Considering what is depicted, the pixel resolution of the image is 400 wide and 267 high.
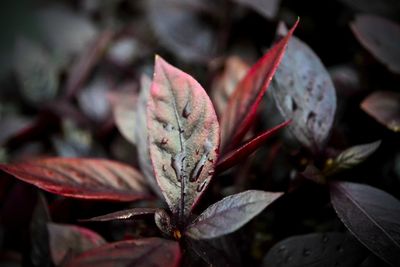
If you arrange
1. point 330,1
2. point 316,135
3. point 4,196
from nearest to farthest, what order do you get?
point 316,135 → point 4,196 → point 330,1

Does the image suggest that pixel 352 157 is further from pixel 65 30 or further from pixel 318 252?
pixel 65 30

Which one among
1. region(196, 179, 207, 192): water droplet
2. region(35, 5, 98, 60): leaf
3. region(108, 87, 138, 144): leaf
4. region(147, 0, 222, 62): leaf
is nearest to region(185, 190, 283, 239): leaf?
region(196, 179, 207, 192): water droplet

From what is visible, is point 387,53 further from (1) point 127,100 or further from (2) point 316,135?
(1) point 127,100

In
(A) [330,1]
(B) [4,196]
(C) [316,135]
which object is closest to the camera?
(C) [316,135]

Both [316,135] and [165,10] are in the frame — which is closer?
[316,135]

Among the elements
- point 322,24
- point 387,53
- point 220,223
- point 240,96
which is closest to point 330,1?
point 322,24

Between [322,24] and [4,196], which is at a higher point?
[322,24]

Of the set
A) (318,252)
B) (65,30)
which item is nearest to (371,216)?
(318,252)
